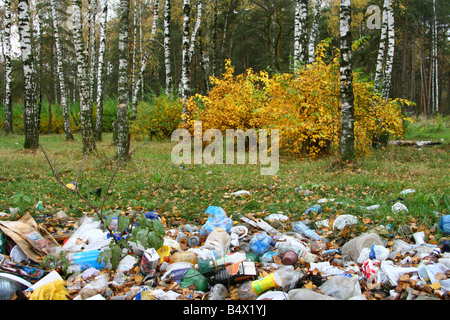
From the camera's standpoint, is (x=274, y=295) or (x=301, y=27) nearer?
(x=274, y=295)

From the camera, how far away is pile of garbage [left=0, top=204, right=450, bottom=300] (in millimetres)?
3141

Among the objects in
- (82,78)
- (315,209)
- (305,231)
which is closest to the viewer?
(305,231)

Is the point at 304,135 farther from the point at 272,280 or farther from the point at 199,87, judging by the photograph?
the point at 199,87

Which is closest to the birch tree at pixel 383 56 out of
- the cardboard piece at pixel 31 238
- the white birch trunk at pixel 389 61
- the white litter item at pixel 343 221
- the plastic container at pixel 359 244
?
the white birch trunk at pixel 389 61

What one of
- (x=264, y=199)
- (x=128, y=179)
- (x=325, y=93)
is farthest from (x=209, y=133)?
(x=264, y=199)

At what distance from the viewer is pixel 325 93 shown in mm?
9961

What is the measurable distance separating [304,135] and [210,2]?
46.5 ft

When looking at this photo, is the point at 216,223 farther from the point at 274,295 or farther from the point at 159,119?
the point at 159,119

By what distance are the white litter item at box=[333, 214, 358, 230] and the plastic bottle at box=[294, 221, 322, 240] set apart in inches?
13.6

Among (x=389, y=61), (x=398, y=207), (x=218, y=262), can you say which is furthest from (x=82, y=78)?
(x=389, y=61)

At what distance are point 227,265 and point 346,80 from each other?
6466 mm

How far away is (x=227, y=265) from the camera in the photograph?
370 cm

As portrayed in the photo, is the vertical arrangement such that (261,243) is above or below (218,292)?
above

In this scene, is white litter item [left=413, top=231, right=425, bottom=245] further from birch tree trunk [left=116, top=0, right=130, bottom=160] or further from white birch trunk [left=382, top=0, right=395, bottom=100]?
white birch trunk [left=382, top=0, right=395, bottom=100]
